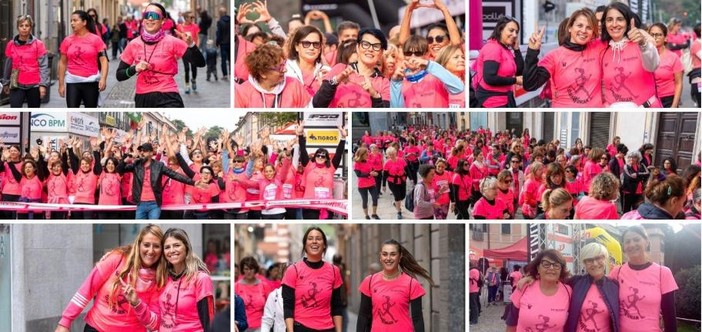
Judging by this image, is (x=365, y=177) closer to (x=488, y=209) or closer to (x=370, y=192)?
(x=370, y=192)

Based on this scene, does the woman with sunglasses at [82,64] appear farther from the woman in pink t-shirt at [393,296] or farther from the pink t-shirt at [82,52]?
the woman in pink t-shirt at [393,296]

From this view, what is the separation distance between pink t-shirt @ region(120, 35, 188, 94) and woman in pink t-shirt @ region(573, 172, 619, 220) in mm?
2598

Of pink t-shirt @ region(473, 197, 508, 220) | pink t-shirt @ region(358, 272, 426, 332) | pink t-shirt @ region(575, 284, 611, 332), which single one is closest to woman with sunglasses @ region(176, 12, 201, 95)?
pink t-shirt @ region(358, 272, 426, 332)

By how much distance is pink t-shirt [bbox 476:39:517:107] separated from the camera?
7.08m

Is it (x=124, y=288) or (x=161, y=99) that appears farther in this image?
(x=161, y=99)

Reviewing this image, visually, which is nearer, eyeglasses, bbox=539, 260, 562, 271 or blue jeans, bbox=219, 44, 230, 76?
eyeglasses, bbox=539, 260, 562, 271

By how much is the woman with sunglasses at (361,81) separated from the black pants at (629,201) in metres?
1.56

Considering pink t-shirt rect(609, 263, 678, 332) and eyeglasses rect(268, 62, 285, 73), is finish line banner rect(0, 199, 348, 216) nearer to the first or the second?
eyeglasses rect(268, 62, 285, 73)

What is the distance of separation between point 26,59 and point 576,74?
3.38 meters

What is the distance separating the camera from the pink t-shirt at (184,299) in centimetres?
664

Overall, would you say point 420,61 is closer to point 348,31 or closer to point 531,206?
point 348,31

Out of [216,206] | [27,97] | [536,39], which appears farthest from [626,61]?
[27,97]

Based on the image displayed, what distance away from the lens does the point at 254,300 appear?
23.8 ft

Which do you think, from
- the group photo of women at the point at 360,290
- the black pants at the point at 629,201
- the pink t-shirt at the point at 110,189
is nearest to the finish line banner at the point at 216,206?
the pink t-shirt at the point at 110,189
